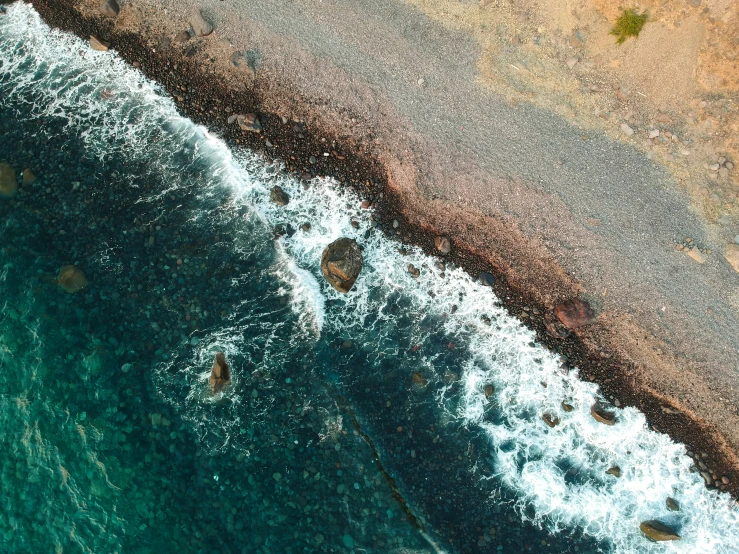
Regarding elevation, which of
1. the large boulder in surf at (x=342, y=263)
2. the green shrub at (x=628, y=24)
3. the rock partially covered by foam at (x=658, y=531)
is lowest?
the rock partially covered by foam at (x=658, y=531)

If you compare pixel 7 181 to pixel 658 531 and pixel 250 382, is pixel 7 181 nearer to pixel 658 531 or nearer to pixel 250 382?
pixel 250 382

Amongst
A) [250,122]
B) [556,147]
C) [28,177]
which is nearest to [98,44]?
[28,177]

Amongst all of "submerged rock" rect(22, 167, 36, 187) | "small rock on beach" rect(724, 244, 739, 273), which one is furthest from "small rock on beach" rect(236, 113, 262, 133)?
"small rock on beach" rect(724, 244, 739, 273)

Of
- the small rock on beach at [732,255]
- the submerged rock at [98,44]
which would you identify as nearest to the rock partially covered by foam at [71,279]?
the submerged rock at [98,44]

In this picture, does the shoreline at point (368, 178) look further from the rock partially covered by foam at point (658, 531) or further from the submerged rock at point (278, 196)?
the rock partially covered by foam at point (658, 531)

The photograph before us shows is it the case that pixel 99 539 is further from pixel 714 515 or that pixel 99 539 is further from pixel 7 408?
pixel 714 515

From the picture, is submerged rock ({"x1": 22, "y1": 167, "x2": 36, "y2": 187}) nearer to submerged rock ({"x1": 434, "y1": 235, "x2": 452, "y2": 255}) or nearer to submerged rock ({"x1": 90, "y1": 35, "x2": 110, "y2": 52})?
submerged rock ({"x1": 90, "y1": 35, "x2": 110, "y2": 52})

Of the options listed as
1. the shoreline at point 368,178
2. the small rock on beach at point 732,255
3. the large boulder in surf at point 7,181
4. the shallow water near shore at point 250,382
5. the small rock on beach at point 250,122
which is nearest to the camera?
the small rock on beach at point 732,255
